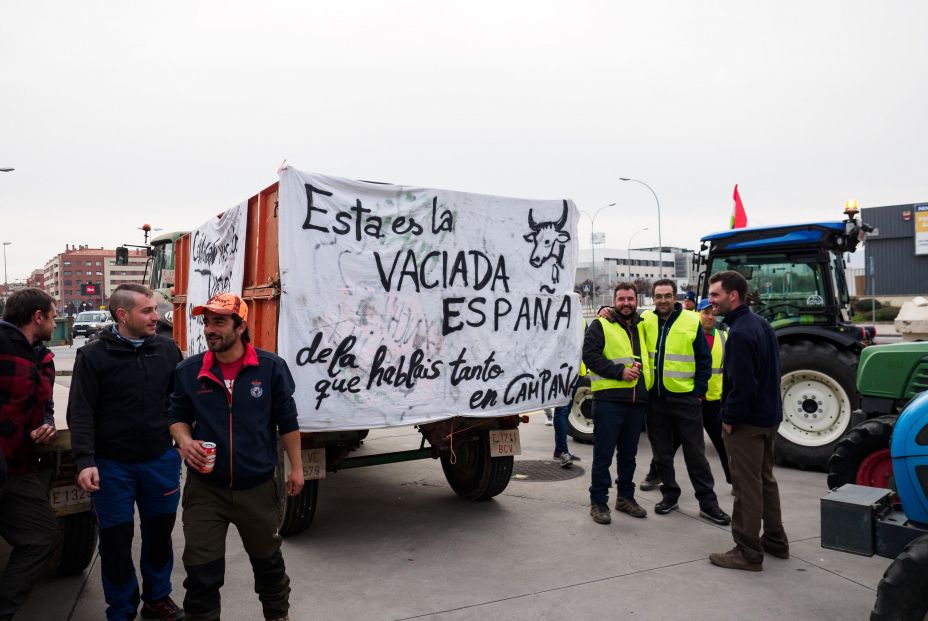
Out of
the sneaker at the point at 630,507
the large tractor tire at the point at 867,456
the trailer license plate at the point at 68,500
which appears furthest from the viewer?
the sneaker at the point at 630,507

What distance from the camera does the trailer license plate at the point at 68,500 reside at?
4199 millimetres

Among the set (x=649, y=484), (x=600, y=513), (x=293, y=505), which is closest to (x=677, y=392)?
(x=600, y=513)

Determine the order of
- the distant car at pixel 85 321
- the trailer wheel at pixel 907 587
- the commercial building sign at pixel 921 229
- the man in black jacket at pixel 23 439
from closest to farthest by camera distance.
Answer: the trailer wheel at pixel 907 587, the man in black jacket at pixel 23 439, the distant car at pixel 85 321, the commercial building sign at pixel 921 229

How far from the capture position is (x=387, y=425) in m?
5.16

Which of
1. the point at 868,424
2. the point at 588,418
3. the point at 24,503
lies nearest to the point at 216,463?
the point at 24,503

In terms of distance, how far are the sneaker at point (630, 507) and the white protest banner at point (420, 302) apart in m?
1.05

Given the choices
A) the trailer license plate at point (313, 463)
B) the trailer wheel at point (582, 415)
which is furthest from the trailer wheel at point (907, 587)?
the trailer wheel at point (582, 415)

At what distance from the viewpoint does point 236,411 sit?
134 inches

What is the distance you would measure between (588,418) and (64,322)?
1269 inches

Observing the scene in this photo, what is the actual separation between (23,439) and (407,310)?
2.61m

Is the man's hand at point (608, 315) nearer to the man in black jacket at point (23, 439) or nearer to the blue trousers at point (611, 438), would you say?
the blue trousers at point (611, 438)

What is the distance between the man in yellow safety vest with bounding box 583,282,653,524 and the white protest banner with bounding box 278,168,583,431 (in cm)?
32

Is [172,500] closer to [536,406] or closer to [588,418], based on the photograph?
[536,406]

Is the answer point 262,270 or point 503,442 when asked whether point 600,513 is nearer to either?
point 503,442
